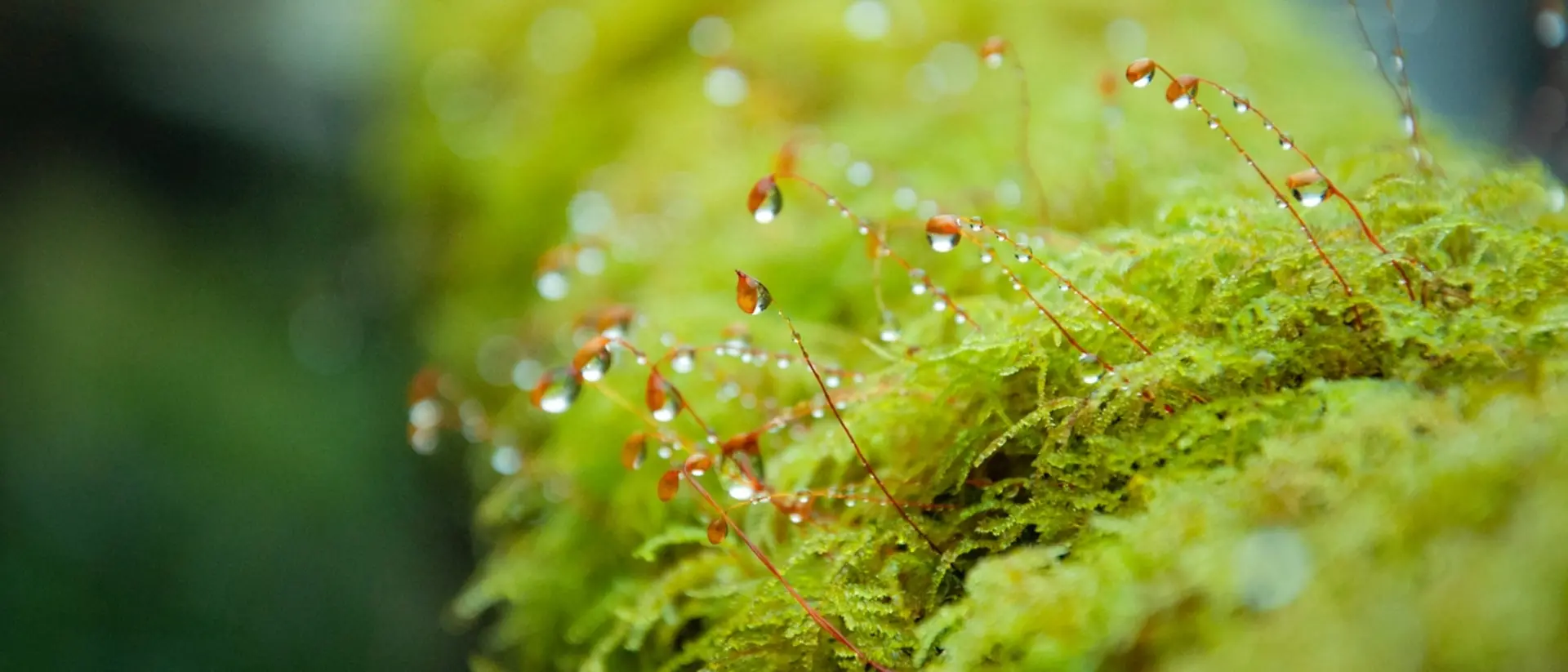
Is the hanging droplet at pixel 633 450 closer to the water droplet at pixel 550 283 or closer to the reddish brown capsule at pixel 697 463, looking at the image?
the reddish brown capsule at pixel 697 463

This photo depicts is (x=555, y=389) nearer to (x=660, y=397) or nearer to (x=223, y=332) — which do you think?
(x=660, y=397)

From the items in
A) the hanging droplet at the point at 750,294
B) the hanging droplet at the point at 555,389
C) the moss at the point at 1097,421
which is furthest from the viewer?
the hanging droplet at the point at 555,389

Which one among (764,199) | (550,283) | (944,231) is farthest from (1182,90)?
(550,283)

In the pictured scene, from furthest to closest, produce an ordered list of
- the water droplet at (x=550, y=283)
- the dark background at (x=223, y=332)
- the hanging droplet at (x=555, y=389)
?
the dark background at (x=223, y=332) < the water droplet at (x=550, y=283) < the hanging droplet at (x=555, y=389)

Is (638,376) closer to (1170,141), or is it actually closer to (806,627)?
(806,627)

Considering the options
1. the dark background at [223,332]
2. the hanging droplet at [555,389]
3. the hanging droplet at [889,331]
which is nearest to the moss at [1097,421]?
the hanging droplet at [889,331]

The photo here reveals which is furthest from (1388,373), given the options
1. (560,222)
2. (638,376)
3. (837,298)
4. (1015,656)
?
(560,222)

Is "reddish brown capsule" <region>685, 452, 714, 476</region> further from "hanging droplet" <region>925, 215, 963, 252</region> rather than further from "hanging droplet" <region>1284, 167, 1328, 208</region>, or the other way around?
"hanging droplet" <region>1284, 167, 1328, 208</region>
